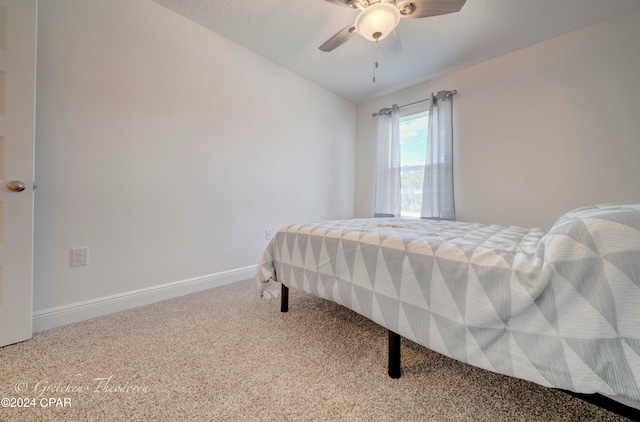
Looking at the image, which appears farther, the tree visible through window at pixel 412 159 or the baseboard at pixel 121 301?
the tree visible through window at pixel 412 159

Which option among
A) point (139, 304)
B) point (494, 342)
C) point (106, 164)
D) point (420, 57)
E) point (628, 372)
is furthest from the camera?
point (420, 57)

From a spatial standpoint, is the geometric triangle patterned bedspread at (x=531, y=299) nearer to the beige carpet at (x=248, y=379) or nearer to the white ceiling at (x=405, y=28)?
the beige carpet at (x=248, y=379)

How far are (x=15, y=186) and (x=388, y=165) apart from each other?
3.23 m

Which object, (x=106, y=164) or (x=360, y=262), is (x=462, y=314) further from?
(x=106, y=164)

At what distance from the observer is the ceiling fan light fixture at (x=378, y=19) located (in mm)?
1327

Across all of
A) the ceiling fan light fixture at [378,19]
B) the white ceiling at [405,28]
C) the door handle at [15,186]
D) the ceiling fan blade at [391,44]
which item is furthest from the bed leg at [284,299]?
the white ceiling at [405,28]

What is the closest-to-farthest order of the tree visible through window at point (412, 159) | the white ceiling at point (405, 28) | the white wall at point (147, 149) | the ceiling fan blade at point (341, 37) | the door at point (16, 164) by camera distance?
the door at point (16, 164) → the white wall at point (147, 149) → the ceiling fan blade at point (341, 37) → the white ceiling at point (405, 28) → the tree visible through window at point (412, 159)

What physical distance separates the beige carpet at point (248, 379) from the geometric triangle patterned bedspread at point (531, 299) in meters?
0.28

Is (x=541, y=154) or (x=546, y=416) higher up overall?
(x=541, y=154)

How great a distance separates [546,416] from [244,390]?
3.73ft

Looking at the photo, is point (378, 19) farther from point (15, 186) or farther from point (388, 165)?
point (15, 186)

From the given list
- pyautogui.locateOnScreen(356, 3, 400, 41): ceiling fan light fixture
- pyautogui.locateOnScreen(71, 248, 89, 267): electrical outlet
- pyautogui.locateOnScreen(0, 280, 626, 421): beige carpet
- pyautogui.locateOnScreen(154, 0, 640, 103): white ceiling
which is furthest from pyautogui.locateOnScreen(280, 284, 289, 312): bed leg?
pyautogui.locateOnScreen(154, 0, 640, 103): white ceiling

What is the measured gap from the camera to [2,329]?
46.8 inches

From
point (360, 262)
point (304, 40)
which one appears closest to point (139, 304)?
point (360, 262)
